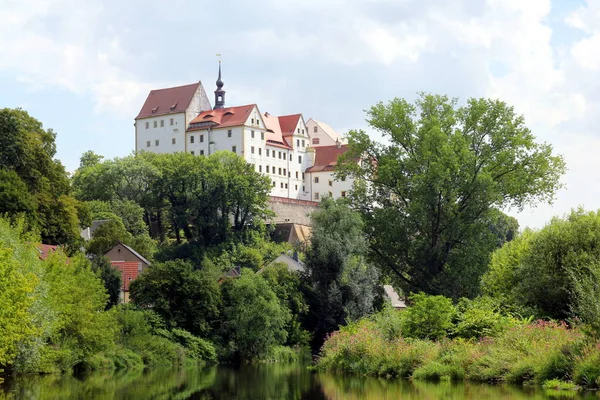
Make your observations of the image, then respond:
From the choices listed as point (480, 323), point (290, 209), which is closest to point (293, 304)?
point (480, 323)

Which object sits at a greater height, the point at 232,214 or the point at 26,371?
the point at 232,214

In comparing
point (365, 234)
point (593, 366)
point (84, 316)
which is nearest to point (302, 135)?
point (365, 234)

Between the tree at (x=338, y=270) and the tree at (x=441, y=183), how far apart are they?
1.16m

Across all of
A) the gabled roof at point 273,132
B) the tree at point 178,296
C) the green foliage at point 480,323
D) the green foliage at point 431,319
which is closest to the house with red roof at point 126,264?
the tree at point 178,296

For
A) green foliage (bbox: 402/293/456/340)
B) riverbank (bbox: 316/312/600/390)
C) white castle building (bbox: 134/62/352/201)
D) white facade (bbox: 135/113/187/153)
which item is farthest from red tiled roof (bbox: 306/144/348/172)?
green foliage (bbox: 402/293/456/340)

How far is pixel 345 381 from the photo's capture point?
36.1 m

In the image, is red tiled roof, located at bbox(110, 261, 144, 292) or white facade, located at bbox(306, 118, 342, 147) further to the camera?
white facade, located at bbox(306, 118, 342, 147)

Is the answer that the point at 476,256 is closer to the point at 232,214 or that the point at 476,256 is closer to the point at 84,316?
the point at 84,316

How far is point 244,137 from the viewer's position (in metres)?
122

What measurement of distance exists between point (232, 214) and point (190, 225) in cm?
414

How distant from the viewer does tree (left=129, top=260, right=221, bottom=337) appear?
55062 mm

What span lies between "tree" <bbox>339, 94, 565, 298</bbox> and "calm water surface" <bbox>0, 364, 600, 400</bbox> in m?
14.8

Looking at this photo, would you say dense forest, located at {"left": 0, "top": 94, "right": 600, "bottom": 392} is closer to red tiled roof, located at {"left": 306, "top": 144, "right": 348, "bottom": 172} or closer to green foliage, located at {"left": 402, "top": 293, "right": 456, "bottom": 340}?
green foliage, located at {"left": 402, "top": 293, "right": 456, "bottom": 340}

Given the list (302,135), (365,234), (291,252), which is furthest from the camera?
(302,135)
